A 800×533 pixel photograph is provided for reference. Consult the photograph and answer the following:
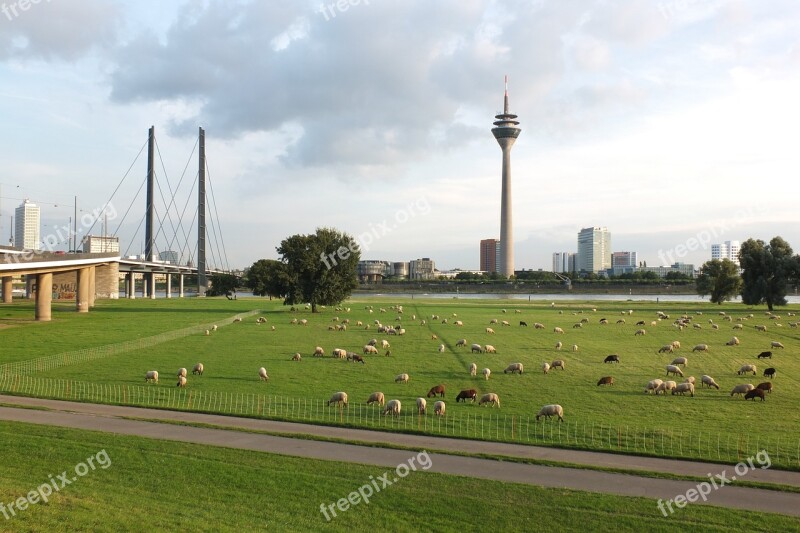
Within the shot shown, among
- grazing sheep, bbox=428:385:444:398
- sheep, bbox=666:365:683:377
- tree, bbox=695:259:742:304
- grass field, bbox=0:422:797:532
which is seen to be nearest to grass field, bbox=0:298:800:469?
grazing sheep, bbox=428:385:444:398

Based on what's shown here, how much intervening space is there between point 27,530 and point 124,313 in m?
85.2

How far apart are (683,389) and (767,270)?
88968mm

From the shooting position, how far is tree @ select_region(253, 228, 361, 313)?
315 ft

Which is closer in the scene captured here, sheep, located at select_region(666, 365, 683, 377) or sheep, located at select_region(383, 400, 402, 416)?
sheep, located at select_region(383, 400, 402, 416)

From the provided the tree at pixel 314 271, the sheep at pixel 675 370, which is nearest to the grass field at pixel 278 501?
the sheep at pixel 675 370

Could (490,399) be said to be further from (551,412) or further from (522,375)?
(522,375)

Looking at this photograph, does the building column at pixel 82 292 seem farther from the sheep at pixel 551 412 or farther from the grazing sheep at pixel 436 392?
the sheep at pixel 551 412

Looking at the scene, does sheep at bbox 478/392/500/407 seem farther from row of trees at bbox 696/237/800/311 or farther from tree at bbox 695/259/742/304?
tree at bbox 695/259/742/304

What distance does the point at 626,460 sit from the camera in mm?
20562

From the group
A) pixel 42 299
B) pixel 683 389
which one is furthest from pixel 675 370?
pixel 42 299

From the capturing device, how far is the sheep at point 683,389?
31.7 meters

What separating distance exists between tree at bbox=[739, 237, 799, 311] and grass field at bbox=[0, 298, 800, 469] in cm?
3799

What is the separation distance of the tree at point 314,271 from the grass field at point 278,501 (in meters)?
75.3

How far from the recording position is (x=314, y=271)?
96312 mm
